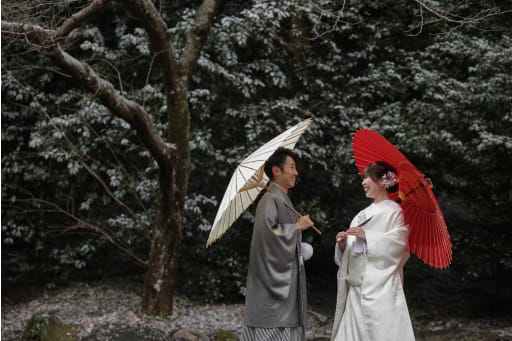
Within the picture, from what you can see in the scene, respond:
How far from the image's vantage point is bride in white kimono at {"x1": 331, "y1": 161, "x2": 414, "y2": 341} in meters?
3.98

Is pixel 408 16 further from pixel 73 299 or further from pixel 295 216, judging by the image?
pixel 73 299

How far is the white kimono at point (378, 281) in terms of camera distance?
3.98 m

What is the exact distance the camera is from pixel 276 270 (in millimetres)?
4605

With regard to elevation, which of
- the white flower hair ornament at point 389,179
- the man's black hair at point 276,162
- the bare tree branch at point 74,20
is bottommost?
the white flower hair ornament at point 389,179

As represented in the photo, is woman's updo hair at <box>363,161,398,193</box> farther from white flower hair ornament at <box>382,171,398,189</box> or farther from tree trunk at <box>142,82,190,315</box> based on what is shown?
tree trunk at <box>142,82,190,315</box>

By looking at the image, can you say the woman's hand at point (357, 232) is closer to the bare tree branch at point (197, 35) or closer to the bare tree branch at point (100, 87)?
the bare tree branch at point (100, 87)

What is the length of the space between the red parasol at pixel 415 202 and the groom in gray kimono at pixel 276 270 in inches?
26.6

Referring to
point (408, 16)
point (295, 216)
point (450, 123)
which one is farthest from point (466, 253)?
point (295, 216)

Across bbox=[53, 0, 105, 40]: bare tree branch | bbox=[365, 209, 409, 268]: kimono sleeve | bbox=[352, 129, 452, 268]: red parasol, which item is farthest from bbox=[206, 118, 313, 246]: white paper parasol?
bbox=[53, 0, 105, 40]: bare tree branch

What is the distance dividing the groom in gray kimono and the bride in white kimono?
1.68 feet

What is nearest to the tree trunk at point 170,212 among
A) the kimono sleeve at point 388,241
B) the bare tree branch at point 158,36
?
the bare tree branch at point 158,36

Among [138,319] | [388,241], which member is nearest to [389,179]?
[388,241]

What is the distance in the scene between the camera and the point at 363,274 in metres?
4.07

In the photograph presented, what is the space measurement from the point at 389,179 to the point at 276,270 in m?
1.05
